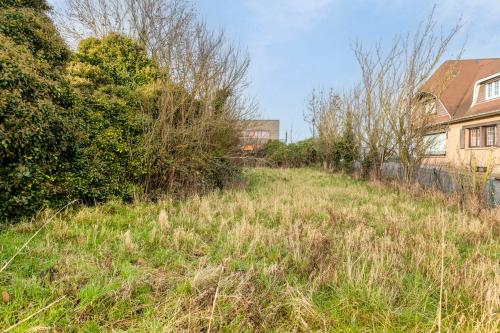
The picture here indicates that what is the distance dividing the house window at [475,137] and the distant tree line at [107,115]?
17.1m

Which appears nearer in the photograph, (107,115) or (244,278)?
(244,278)

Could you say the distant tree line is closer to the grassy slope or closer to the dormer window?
the grassy slope

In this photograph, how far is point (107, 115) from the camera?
568 centimetres

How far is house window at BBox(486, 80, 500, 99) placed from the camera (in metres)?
16.0

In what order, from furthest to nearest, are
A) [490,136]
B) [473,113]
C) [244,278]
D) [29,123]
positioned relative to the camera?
[473,113] < [490,136] < [29,123] < [244,278]

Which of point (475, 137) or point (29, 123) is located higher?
point (475, 137)

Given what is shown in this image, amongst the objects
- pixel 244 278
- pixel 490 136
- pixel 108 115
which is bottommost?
pixel 244 278

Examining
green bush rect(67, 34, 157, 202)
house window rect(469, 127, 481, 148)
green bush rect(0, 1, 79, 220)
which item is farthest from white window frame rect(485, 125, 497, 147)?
green bush rect(0, 1, 79, 220)

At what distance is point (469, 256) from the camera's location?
3307 mm

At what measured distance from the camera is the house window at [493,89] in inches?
631

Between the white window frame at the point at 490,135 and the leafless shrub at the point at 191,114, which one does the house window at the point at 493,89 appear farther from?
the leafless shrub at the point at 191,114

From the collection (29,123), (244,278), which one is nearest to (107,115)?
(29,123)

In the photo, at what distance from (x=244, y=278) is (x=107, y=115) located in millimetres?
4883

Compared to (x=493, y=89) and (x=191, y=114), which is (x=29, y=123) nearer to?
(x=191, y=114)
